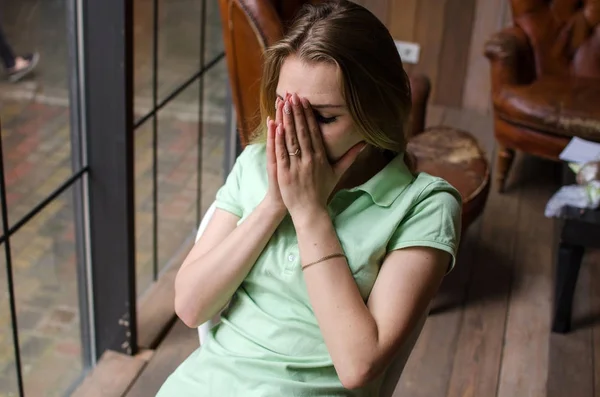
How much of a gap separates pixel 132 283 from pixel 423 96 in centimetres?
120

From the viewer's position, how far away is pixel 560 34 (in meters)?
3.23

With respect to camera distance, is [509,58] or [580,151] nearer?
[580,151]

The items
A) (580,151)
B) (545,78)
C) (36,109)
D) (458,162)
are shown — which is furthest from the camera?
(36,109)

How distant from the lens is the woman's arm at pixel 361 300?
3.49ft

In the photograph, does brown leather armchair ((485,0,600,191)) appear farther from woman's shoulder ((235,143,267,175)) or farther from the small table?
woman's shoulder ((235,143,267,175))

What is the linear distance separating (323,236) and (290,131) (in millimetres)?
162

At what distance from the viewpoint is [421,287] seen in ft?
3.56

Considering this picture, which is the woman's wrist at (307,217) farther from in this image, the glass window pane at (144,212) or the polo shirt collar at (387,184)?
the glass window pane at (144,212)

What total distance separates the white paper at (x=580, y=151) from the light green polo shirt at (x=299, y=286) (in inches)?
61.9

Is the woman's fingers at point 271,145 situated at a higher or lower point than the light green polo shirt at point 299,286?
higher

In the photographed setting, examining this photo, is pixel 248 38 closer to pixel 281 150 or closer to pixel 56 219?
pixel 56 219

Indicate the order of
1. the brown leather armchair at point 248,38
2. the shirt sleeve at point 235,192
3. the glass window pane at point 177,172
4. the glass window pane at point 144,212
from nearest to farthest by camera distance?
1. the shirt sleeve at point 235,192
2. the brown leather armchair at point 248,38
3. the glass window pane at point 144,212
4. the glass window pane at point 177,172

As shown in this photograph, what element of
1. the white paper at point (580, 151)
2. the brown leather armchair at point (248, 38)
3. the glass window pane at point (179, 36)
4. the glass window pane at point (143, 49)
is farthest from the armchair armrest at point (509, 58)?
the glass window pane at point (143, 49)

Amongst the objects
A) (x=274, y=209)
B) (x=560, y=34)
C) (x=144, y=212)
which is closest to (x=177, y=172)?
(x=144, y=212)
